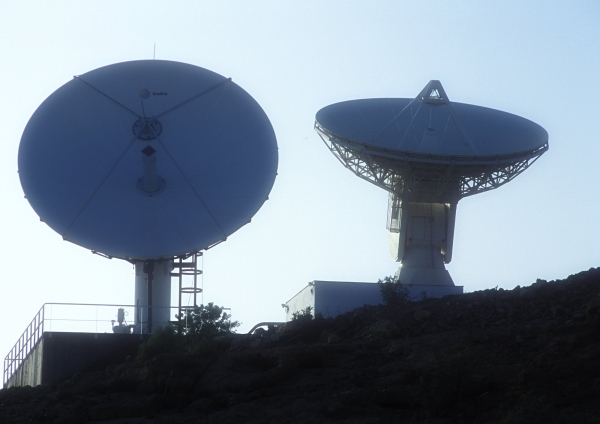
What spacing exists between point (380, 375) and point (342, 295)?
14717mm

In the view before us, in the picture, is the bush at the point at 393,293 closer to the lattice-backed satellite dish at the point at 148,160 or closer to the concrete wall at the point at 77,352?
the lattice-backed satellite dish at the point at 148,160

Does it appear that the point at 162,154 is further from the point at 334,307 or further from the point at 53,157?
the point at 334,307

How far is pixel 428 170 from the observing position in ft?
163

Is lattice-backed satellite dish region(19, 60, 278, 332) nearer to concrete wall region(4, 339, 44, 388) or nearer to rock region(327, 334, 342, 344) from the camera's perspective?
concrete wall region(4, 339, 44, 388)

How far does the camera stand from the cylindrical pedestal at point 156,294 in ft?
142

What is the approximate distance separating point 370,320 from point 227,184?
7008 millimetres

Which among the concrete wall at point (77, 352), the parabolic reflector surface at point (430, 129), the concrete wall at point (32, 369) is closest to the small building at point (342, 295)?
the parabolic reflector surface at point (430, 129)

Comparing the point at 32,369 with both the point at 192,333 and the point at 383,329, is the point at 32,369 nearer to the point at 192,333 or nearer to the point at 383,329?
the point at 192,333

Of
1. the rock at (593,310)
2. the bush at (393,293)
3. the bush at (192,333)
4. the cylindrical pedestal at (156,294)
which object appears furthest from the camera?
the bush at (393,293)

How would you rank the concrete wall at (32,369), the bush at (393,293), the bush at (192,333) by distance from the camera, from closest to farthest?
the bush at (192,333)
the concrete wall at (32,369)
the bush at (393,293)

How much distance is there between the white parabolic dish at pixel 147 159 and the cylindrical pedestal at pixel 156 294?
98.8 inches

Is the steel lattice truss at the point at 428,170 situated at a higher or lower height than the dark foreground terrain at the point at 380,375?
higher

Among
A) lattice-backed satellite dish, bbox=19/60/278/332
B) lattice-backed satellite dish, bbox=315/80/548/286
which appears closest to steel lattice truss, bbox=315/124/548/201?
lattice-backed satellite dish, bbox=315/80/548/286

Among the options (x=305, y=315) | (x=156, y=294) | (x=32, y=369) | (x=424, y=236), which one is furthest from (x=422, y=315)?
(x=32, y=369)
